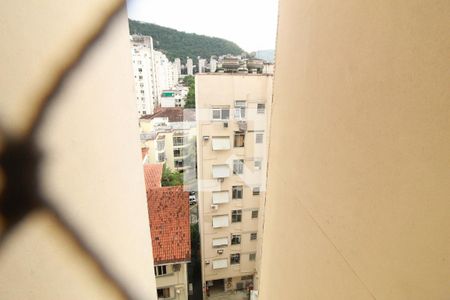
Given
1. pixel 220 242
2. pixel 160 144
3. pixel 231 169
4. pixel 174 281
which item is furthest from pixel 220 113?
pixel 160 144

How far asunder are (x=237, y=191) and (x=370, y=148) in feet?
18.0

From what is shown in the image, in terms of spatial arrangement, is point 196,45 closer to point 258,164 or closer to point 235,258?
point 258,164

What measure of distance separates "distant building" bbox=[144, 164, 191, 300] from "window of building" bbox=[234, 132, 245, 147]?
1510 millimetres

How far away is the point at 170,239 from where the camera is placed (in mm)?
4992

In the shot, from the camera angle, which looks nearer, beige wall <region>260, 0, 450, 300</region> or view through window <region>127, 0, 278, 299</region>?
beige wall <region>260, 0, 450, 300</region>

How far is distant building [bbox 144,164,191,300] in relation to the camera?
4.87 meters

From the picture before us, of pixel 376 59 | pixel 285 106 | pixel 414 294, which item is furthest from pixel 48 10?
pixel 285 106

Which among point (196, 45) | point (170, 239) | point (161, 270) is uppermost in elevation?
point (196, 45)

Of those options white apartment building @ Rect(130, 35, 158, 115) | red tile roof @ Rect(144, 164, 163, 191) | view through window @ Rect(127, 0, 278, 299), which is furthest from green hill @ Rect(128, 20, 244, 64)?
white apartment building @ Rect(130, 35, 158, 115)

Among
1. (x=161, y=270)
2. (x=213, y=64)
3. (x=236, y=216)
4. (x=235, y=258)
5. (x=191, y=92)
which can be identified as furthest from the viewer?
(x=213, y=64)

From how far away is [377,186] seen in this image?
0.60 m

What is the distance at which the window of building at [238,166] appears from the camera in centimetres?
583

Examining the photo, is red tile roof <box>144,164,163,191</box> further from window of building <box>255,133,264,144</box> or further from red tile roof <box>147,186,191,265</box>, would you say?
window of building <box>255,133,264,144</box>

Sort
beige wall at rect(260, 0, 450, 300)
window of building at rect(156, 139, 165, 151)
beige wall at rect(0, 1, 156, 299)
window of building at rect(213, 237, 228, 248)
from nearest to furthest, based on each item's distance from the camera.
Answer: beige wall at rect(0, 1, 156, 299), beige wall at rect(260, 0, 450, 300), window of building at rect(213, 237, 228, 248), window of building at rect(156, 139, 165, 151)
